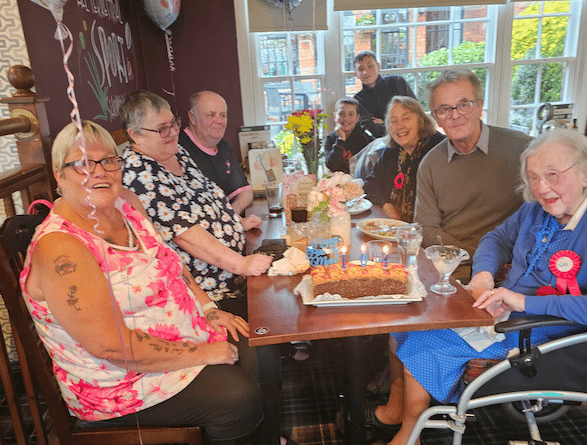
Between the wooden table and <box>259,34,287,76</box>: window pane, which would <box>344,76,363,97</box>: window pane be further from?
the wooden table

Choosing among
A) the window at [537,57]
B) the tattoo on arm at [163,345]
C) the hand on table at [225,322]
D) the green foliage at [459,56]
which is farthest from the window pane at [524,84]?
the tattoo on arm at [163,345]

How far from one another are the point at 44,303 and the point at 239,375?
1.87 ft

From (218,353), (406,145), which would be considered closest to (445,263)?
(218,353)

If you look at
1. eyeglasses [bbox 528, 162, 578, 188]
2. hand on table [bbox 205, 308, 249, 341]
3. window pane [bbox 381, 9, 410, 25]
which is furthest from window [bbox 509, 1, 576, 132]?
hand on table [bbox 205, 308, 249, 341]

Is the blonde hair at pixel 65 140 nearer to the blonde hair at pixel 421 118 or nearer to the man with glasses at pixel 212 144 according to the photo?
the man with glasses at pixel 212 144

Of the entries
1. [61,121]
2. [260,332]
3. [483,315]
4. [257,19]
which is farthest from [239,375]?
[257,19]

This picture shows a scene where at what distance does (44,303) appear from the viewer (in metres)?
1.12

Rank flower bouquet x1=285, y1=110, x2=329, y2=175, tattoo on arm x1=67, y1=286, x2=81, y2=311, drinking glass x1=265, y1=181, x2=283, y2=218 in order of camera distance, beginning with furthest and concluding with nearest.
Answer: drinking glass x1=265, y1=181, x2=283, y2=218
flower bouquet x1=285, y1=110, x2=329, y2=175
tattoo on arm x1=67, y1=286, x2=81, y2=311

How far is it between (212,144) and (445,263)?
156 cm

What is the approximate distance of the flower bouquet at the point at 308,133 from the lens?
6.66 feet

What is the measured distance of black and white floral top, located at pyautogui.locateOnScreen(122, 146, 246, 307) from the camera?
5.28ft

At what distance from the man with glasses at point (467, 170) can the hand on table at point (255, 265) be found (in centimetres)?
91

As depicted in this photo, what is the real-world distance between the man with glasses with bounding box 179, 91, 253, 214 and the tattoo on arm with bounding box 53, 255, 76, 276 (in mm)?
1366

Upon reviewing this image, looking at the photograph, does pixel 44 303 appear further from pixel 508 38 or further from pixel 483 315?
pixel 508 38
